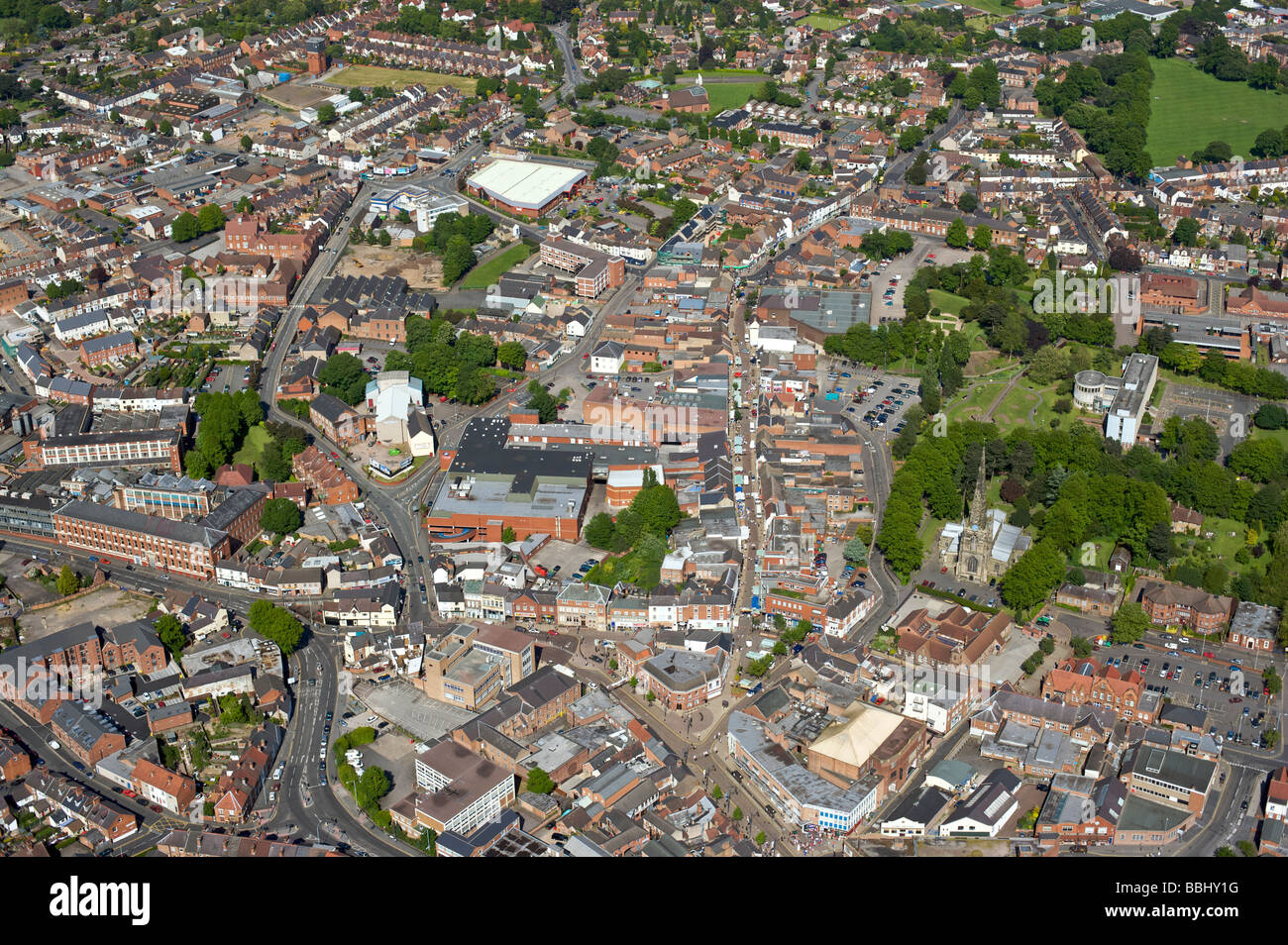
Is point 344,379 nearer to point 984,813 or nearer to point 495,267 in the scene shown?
point 495,267

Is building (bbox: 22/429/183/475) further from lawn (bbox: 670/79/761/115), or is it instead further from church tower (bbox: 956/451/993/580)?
lawn (bbox: 670/79/761/115)

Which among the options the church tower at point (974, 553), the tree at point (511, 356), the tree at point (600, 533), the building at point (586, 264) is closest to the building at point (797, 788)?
the tree at point (600, 533)

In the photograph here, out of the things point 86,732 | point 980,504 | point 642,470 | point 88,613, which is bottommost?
point 88,613

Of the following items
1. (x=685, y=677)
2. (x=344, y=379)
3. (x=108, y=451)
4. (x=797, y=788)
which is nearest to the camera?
(x=797, y=788)

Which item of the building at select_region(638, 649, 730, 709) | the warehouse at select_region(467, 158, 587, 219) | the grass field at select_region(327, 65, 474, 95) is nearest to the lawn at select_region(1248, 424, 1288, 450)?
the building at select_region(638, 649, 730, 709)

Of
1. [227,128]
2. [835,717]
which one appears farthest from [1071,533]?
[227,128]

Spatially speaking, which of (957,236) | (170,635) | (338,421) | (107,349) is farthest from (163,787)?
(957,236)
